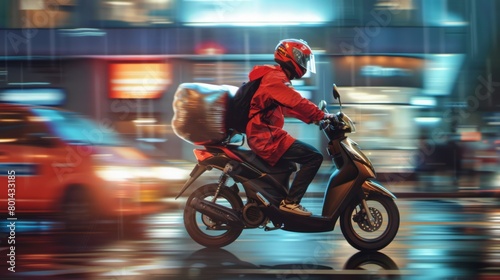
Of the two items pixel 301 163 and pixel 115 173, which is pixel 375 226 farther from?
pixel 115 173

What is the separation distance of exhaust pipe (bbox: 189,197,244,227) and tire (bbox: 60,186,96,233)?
2179mm

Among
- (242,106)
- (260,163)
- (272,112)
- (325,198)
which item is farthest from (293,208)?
(242,106)

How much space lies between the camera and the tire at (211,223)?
6930 mm

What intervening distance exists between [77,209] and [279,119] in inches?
120

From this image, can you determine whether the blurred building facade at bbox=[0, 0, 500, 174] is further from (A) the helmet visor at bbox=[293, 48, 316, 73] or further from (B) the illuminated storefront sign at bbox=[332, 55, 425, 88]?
(A) the helmet visor at bbox=[293, 48, 316, 73]

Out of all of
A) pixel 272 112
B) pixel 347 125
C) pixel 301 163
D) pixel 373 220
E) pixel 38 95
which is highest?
pixel 38 95

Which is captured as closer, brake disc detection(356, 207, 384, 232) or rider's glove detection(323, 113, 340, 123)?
rider's glove detection(323, 113, 340, 123)

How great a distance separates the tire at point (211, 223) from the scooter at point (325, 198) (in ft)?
0.05

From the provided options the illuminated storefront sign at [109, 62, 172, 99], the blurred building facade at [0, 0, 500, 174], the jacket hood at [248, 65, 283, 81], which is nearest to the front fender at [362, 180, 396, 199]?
the jacket hood at [248, 65, 283, 81]

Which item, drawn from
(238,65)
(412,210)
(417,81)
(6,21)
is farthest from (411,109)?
(6,21)

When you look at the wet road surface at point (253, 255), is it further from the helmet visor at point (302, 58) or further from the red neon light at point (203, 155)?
the helmet visor at point (302, 58)

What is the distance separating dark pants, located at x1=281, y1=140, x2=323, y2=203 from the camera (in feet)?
22.1

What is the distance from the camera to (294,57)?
22.4 ft

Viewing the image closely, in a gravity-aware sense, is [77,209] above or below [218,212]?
below
